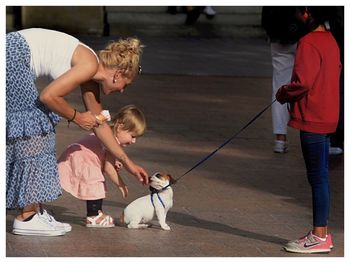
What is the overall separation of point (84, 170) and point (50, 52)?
0.84m

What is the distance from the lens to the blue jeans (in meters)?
6.83

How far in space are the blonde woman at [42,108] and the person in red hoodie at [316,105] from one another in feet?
3.42

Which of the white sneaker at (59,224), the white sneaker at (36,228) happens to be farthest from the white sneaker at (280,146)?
the white sneaker at (36,228)

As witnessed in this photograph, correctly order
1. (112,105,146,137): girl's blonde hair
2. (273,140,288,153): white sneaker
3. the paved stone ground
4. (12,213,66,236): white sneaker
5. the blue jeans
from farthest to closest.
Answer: (273,140,288,153): white sneaker < (112,105,146,137): girl's blonde hair < (12,213,66,236): white sneaker < the paved stone ground < the blue jeans

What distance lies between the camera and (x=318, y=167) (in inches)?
270

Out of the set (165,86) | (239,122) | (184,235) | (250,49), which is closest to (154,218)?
(184,235)

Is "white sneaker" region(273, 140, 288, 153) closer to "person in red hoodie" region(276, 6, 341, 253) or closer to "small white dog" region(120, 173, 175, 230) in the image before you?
"small white dog" region(120, 173, 175, 230)

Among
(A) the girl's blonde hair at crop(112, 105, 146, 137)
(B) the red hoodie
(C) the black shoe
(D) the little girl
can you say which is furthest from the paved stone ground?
(C) the black shoe

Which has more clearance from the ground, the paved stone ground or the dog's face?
the dog's face

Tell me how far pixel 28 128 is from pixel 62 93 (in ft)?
1.10

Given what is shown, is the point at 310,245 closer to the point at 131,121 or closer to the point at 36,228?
the point at 131,121

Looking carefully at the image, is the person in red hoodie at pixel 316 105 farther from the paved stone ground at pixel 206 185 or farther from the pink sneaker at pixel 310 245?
the paved stone ground at pixel 206 185

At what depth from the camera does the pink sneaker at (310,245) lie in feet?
22.6
